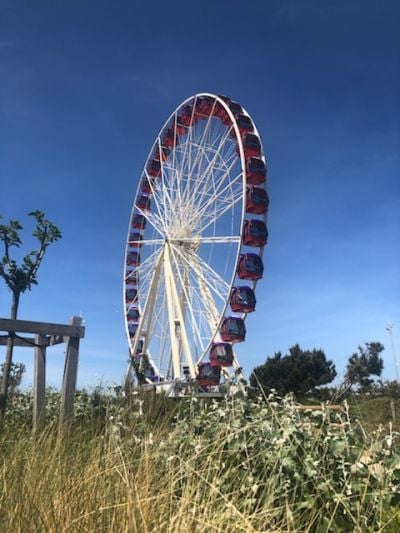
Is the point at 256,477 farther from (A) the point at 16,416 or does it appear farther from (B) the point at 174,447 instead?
(A) the point at 16,416

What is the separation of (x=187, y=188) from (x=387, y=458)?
72.0ft

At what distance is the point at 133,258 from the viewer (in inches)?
1232


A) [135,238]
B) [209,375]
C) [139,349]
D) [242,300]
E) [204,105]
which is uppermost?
[204,105]

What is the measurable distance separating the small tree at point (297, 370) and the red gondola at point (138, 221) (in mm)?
22571

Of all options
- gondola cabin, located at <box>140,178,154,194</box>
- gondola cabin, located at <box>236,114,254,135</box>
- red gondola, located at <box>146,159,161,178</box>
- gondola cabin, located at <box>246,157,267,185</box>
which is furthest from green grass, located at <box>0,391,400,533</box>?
Answer: gondola cabin, located at <box>140,178,154,194</box>

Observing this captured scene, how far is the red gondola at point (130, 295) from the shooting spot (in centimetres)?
3033

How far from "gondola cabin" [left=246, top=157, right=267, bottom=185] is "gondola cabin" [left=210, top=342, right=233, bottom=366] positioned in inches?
264

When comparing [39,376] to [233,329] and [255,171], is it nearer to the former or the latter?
[233,329]

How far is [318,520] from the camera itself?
9.89ft

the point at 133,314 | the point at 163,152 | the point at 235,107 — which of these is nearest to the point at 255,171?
the point at 235,107

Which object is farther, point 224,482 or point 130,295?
point 130,295

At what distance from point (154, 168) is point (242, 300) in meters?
10.7

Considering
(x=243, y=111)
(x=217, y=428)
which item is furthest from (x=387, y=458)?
(x=243, y=111)

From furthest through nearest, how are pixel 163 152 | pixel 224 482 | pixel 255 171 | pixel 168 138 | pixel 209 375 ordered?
pixel 163 152
pixel 168 138
pixel 209 375
pixel 255 171
pixel 224 482
